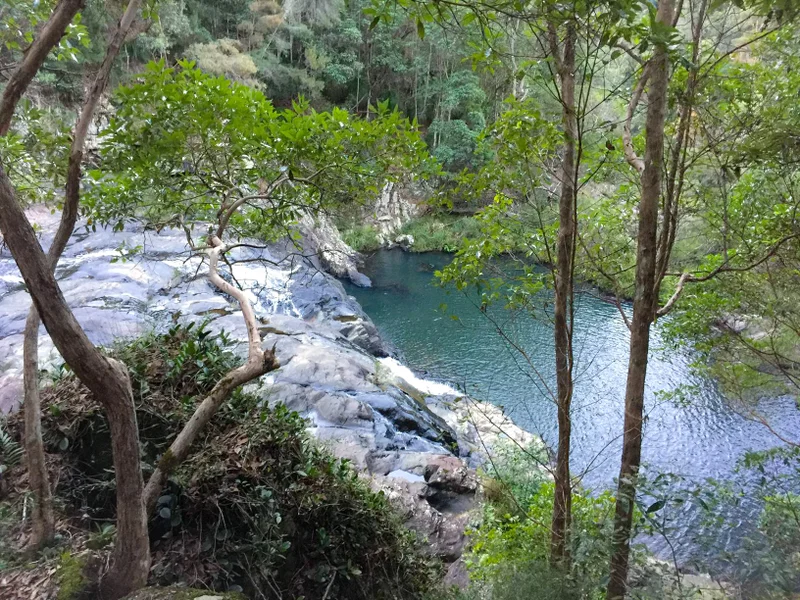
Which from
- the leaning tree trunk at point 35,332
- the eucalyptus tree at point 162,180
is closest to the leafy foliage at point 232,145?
the eucalyptus tree at point 162,180

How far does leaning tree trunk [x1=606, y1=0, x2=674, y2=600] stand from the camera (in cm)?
242

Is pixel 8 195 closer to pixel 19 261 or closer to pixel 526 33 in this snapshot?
pixel 19 261

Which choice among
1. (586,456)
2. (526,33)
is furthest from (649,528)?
(586,456)

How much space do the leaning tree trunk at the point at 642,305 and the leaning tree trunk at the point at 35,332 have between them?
2.68 metres

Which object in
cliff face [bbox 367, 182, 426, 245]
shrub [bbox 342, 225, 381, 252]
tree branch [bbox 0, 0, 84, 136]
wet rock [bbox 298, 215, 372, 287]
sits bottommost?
tree branch [bbox 0, 0, 84, 136]

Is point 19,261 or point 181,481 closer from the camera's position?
point 19,261

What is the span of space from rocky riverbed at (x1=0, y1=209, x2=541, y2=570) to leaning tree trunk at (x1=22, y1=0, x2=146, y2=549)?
101 cm

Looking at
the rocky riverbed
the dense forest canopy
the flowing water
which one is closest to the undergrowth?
the dense forest canopy

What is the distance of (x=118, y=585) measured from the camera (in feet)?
7.33

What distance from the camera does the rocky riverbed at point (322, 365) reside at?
5.43 m

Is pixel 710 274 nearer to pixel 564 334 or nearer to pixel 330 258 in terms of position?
pixel 564 334

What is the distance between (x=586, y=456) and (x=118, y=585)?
766cm

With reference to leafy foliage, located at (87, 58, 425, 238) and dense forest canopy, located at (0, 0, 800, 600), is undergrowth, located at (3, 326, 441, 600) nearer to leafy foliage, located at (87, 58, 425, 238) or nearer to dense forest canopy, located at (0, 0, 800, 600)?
dense forest canopy, located at (0, 0, 800, 600)

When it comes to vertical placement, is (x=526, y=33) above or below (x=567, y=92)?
above
